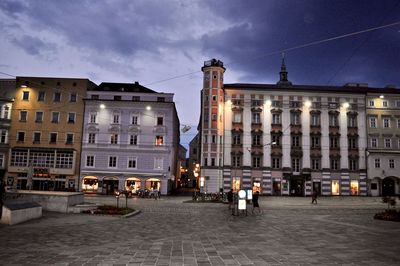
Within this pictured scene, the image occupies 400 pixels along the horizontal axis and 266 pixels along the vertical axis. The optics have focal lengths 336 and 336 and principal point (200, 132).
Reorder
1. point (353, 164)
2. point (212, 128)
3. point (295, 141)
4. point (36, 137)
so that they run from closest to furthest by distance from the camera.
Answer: point (36, 137) → point (212, 128) → point (295, 141) → point (353, 164)

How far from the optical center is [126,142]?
52.9 m

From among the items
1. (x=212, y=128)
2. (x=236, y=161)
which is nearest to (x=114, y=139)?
(x=212, y=128)

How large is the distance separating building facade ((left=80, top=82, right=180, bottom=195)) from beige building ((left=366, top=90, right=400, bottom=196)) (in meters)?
33.9

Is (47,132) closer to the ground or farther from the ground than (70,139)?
farther from the ground

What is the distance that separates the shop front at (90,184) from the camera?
5188 cm

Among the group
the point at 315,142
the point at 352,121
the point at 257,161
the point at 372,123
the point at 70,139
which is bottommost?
the point at 257,161

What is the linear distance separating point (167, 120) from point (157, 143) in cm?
397

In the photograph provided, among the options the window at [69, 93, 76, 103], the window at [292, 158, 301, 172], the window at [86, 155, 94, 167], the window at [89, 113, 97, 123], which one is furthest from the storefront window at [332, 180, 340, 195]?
the window at [69, 93, 76, 103]

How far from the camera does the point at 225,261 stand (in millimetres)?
9188

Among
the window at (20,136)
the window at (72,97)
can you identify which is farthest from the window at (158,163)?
the window at (20,136)

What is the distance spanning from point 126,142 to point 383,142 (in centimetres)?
4297

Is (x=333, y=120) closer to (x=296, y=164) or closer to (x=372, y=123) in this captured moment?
(x=372, y=123)

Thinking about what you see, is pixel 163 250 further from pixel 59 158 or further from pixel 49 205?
pixel 59 158

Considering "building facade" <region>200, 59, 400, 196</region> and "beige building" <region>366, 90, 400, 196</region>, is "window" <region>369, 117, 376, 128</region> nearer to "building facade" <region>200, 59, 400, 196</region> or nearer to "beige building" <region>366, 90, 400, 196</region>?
"beige building" <region>366, 90, 400, 196</region>
